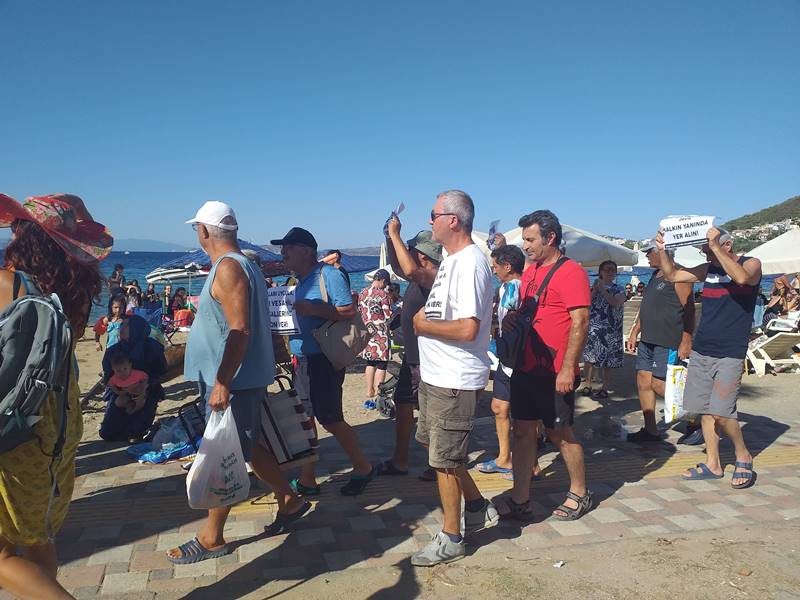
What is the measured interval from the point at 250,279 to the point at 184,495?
6.55ft

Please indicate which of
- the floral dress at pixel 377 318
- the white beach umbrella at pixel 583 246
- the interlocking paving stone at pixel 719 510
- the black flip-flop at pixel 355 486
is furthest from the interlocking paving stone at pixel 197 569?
the white beach umbrella at pixel 583 246

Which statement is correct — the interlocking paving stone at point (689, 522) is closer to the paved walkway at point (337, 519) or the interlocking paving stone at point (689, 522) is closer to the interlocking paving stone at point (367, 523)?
the paved walkway at point (337, 519)

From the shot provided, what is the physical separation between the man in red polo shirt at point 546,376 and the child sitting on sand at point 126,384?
3551mm

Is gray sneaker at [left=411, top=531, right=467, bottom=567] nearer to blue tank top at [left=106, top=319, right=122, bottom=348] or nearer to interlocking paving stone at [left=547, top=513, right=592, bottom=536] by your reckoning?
interlocking paving stone at [left=547, top=513, right=592, bottom=536]

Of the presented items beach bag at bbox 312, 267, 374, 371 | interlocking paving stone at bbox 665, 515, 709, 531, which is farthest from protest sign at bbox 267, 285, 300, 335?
interlocking paving stone at bbox 665, 515, 709, 531

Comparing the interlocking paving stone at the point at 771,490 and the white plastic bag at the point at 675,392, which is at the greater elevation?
the white plastic bag at the point at 675,392

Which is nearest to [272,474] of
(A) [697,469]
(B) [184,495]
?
(B) [184,495]

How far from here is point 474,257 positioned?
323cm

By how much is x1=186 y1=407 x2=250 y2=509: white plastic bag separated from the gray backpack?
95 centimetres

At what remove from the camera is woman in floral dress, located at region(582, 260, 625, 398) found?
7895mm

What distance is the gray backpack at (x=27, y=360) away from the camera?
211cm

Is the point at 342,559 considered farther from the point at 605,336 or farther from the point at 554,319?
the point at 605,336

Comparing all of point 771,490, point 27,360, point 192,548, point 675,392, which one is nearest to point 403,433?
point 192,548

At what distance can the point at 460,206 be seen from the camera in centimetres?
337
